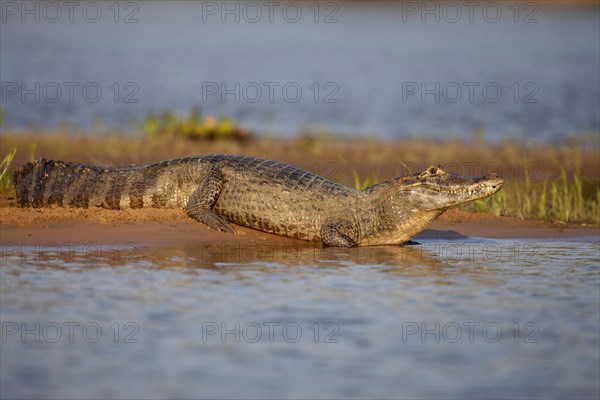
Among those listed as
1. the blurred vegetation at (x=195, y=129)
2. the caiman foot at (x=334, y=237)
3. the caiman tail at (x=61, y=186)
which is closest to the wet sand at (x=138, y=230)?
the caiman tail at (x=61, y=186)

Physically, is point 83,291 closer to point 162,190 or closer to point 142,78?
point 162,190

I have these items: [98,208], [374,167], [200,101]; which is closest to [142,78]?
[200,101]

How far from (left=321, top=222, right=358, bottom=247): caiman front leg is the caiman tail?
200cm

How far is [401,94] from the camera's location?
83.6ft

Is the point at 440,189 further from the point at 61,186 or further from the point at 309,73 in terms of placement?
the point at 309,73

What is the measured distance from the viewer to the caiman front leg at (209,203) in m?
9.67

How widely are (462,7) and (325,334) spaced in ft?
214

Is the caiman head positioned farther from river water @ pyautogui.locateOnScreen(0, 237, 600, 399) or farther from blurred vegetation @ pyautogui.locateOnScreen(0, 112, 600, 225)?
blurred vegetation @ pyautogui.locateOnScreen(0, 112, 600, 225)

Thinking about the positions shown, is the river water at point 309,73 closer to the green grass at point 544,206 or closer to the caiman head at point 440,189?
the green grass at point 544,206

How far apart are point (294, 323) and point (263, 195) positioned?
3.24 m

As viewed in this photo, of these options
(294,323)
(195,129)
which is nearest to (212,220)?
(294,323)

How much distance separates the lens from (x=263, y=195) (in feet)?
32.0

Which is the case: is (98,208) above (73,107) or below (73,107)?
below

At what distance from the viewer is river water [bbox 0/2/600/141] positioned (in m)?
20.7
